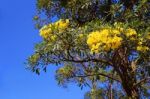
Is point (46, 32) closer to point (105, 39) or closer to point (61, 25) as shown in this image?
point (61, 25)

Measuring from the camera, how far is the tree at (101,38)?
1127 cm

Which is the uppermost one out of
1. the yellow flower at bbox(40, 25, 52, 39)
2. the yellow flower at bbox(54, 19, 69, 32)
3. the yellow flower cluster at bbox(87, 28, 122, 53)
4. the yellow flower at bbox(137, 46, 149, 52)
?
the yellow flower at bbox(54, 19, 69, 32)

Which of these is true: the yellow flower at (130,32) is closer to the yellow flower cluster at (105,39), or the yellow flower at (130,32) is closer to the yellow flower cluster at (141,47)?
the yellow flower cluster at (105,39)

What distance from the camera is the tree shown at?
1127 cm

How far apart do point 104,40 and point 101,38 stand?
13 cm

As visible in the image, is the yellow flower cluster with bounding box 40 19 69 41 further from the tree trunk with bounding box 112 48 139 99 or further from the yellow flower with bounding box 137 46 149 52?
the yellow flower with bounding box 137 46 149 52

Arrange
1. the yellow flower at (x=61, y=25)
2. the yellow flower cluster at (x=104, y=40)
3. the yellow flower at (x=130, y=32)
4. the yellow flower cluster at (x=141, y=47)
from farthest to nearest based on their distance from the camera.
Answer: the yellow flower at (x=61, y=25) → the yellow flower cluster at (x=141, y=47) → the yellow flower at (x=130, y=32) → the yellow flower cluster at (x=104, y=40)

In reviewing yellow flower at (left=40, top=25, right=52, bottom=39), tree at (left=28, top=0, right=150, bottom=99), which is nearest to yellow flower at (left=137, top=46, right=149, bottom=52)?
tree at (left=28, top=0, right=150, bottom=99)

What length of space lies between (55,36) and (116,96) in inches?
495

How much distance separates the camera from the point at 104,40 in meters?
10.8

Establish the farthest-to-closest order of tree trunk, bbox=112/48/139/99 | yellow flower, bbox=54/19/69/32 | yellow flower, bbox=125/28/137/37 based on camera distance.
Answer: tree trunk, bbox=112/48/139/99
yellow flower, bbox=54/19/69/32
yellow flower, bbox=125/28/137/37

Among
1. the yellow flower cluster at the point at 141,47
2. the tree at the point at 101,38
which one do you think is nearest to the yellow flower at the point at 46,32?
the tree at the point at 101,38

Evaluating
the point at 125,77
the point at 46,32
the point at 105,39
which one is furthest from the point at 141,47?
the point at 46,32

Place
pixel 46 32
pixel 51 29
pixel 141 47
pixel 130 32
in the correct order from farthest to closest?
pixel 46 32
pixel 51 29
pixel 141 47
pixel 130 32
